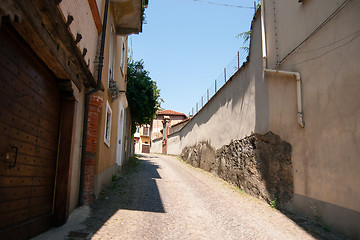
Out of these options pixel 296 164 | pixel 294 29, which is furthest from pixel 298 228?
pixel 294 29

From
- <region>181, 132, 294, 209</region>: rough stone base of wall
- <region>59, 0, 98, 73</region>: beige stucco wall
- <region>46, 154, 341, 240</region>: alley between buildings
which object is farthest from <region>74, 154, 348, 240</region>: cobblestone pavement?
<region>59, 0, 98, 73</region>: beige stucco wall

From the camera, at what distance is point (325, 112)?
20.3 feet

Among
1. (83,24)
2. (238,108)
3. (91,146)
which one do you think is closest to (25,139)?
(91,146)

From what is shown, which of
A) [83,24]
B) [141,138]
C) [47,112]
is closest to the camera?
[47,112]

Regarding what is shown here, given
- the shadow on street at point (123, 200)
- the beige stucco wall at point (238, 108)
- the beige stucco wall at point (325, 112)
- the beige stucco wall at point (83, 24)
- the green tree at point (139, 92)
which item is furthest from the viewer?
the green tree at point (139, 92)

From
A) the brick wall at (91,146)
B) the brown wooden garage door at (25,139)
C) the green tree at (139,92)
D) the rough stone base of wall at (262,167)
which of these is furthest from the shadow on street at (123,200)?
the green tree at (139,92)

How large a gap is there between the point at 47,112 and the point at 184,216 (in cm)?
359

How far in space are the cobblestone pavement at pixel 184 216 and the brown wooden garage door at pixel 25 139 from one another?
1076mm

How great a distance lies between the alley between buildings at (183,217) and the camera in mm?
5195

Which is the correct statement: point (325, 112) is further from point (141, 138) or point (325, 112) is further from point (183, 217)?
point (141, 138)

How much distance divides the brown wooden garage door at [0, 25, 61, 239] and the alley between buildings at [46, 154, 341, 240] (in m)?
0.87

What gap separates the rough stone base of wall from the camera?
7.45 metres

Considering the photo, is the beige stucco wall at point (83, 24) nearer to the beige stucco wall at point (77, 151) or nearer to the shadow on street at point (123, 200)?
the beige stucco wall at point (77, 151)

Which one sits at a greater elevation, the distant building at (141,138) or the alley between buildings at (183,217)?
the distant building at (141,138)
